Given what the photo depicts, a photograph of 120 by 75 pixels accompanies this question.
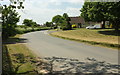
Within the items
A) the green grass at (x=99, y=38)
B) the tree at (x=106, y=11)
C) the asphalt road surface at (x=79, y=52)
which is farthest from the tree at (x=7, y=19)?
the tree at (x=106, y=11)

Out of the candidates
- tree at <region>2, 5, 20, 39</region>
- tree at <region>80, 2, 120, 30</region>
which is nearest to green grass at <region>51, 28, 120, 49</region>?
tree at <region>80, 2, 120, 30</region>

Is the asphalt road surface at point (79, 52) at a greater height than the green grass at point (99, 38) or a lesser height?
lesser

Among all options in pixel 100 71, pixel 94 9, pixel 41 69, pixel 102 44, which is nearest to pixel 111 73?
pixel 100 71

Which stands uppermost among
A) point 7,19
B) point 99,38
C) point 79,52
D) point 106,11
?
point 106,11

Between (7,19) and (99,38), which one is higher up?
(7,19)

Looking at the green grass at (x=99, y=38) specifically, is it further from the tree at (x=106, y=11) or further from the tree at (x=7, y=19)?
the tree at (x=7, y=19)

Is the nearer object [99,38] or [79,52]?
[79,52]

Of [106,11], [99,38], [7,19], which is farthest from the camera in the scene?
[106,11]

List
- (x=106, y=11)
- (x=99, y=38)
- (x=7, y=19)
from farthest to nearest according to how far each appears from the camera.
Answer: (x=106, y=11) < (x=99, y=38) < (x=7, y=19)

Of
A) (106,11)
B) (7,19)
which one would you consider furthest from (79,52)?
(106,11)

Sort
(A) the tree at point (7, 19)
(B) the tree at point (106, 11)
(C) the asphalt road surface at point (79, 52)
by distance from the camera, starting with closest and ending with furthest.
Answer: (A) the tree at point (7, 19)
(C) the asphalt road surface at point (79, 52)
(B) the tree at point (106, 11)

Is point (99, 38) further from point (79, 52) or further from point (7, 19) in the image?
point (7, 19)

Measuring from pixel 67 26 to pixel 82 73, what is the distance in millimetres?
45629

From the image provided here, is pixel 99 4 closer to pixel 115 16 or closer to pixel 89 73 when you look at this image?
pixel 115 16
